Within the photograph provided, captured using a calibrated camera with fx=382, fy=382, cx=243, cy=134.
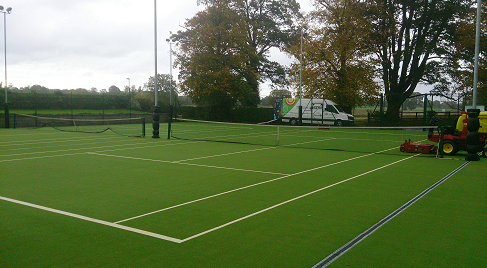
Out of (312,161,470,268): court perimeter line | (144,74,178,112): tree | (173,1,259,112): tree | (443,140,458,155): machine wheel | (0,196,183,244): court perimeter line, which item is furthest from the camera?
(144,74,178,112): tree

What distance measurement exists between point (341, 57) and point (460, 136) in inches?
840

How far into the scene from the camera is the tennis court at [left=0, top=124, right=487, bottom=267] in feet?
13.5

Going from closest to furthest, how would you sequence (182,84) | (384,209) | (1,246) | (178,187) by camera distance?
(1,246)
(384,209)
(178,187)
(182,84)

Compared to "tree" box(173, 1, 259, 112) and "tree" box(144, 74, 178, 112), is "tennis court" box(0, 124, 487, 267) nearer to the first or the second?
"tree" box(173, 1, 259, 112)

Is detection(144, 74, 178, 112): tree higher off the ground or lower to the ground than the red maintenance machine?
higher

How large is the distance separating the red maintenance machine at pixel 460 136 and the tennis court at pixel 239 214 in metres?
2.42

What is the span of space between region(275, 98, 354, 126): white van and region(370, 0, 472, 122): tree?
12.7 feet

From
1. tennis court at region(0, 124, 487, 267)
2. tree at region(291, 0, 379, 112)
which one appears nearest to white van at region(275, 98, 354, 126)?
tree at region(291, 0, 379, 112)

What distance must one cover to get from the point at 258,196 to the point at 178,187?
174cm

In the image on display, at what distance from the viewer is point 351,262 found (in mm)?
3938

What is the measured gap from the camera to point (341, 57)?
109ft

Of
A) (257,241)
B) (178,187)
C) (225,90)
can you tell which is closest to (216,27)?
(225,90)

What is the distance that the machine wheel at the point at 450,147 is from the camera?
42.4 ft

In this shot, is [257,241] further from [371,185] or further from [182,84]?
[182,84]
